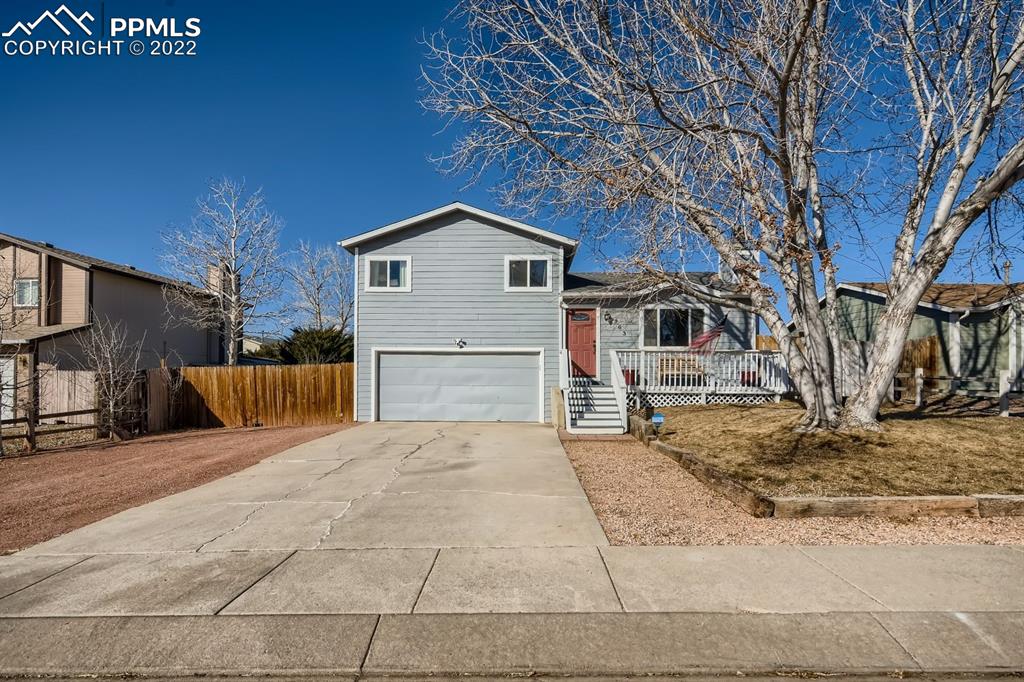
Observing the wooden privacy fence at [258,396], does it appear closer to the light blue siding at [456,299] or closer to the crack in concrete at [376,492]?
the light blue siding at [456,299]

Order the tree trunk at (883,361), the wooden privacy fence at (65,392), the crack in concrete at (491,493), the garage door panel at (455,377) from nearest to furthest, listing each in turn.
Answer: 1. the crack in concrete at (491,493)
2. the tree trunk at (883,361)
3. the wooden privacy fence at (65,392)
4. the garage door panel at (455,377)

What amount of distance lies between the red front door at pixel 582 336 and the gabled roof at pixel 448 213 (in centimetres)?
208

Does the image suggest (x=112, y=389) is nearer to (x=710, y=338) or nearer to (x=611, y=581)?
(x=611, y=581)

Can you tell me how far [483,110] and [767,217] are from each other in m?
4.69

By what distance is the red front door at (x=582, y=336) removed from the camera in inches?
621

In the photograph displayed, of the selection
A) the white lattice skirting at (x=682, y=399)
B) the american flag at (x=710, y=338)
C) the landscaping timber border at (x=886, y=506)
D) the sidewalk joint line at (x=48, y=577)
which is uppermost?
the american flag at (x=710, y=338)

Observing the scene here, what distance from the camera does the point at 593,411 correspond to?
1310 cm

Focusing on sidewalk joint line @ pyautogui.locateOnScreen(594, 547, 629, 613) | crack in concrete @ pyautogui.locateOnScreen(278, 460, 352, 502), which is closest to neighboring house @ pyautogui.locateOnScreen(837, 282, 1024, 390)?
sidewalk joint line @ pyautogui.locateOnScreen(594, 547, 629, 613)

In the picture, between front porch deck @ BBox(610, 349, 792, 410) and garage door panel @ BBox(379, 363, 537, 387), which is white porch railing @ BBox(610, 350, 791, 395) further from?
garage door panel @ BBox(379, 363, 537, 387)

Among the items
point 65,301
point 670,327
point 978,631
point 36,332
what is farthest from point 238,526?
point 65,301

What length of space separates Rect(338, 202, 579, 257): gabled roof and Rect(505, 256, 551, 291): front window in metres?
0.70

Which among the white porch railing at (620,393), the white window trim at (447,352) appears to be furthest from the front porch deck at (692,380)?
the white window trim at (447,352)

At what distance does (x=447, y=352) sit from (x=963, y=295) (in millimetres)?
16927

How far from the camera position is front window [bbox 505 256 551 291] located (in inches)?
625
